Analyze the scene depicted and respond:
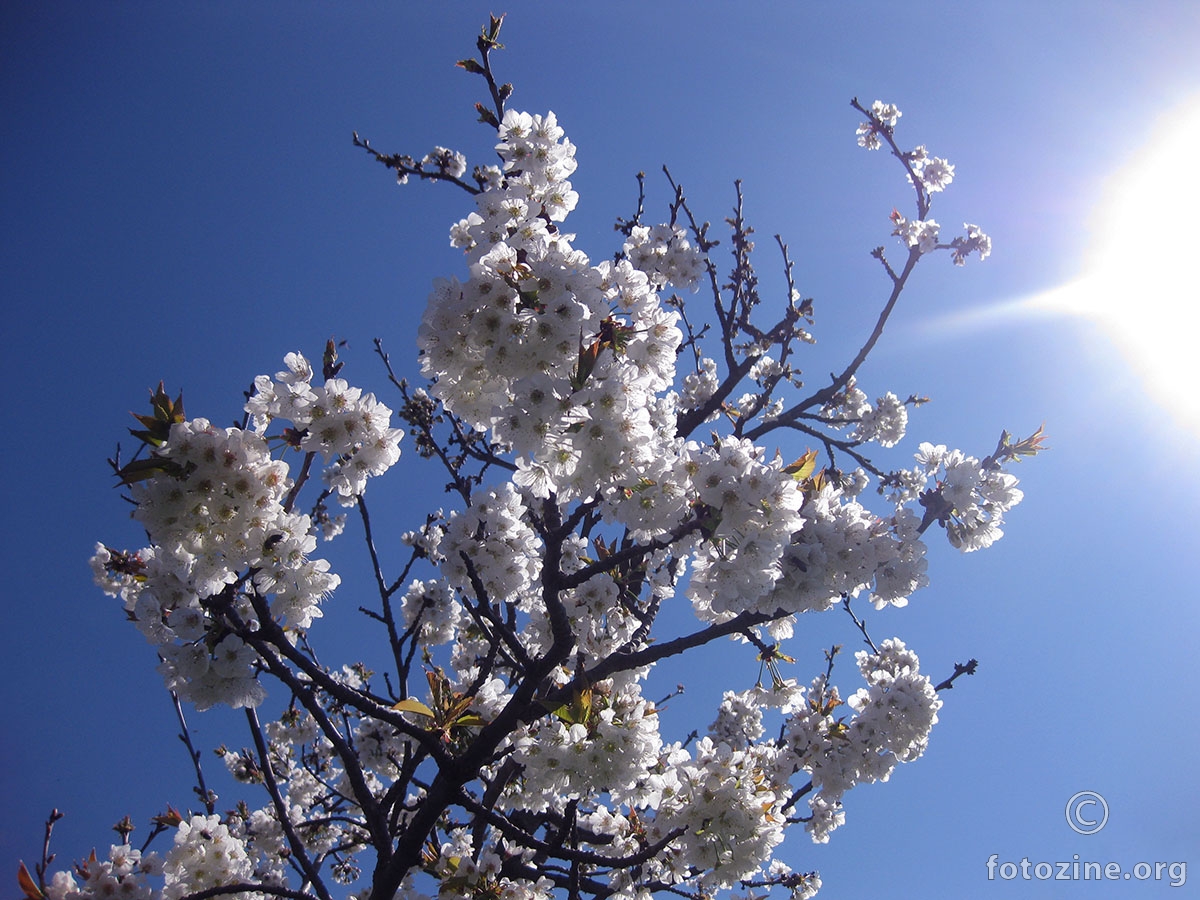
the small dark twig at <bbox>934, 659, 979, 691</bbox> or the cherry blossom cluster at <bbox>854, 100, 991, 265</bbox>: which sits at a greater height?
the cherry blossom cluster at <bbox>854, 100, 991, 265</bbox>

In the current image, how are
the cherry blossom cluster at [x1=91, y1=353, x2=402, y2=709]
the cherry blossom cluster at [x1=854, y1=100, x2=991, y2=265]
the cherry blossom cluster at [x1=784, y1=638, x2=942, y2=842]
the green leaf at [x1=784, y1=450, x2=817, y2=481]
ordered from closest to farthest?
the cherry blossom cluster at [x1=91, y1=353, x2=402, y2=709] → the green leaf at [x1=784, y1=450, x2=817, y2=481] → the cherry blossom cluster at [x1=784, y1=638, x2=942, y2=842] → the cherry blossom cluster at [x1=854, y1=100, x2=991, y2=265]

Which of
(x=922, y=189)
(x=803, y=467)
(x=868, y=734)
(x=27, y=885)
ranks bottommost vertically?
(x=27, y=885)

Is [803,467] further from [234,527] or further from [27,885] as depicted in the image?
[27,885]

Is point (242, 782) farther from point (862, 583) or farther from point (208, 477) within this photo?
point (862, 583)

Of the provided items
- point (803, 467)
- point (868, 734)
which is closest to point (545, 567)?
point (803, 467)

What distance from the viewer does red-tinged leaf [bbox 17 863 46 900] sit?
320cm

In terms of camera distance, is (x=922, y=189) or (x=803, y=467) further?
(x=922, y=189)

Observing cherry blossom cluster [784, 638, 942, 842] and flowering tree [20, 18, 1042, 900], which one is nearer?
flowering tree [20, 18, 1042, 900]

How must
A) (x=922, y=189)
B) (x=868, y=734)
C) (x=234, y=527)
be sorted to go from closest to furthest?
(x=234, y=527)
(x=868, y=734)
(x=922, y=189)

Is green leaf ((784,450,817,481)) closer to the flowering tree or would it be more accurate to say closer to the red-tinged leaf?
the flowering tree

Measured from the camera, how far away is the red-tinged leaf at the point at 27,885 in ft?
10.5

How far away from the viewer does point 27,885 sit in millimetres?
3215

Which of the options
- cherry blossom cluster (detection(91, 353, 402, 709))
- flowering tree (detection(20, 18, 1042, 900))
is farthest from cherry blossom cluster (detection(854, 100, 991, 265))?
cherry blossom cluster (detection(91, 353, 402, 709))

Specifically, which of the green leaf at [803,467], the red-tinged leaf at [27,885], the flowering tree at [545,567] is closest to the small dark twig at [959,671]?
the flowering tree at [545,567]
